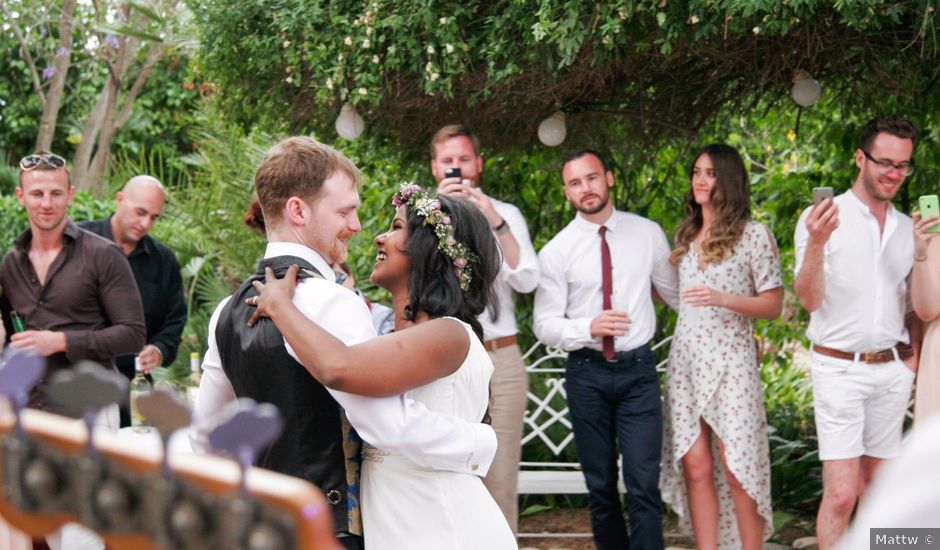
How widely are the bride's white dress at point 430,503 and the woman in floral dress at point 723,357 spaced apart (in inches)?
96.7

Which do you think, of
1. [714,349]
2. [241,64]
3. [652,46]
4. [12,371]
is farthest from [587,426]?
[12,371]

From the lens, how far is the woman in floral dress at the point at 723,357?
5.11 metres

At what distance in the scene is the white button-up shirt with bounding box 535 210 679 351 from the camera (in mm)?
5270

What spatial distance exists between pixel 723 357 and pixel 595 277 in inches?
28.4

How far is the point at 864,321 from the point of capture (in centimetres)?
485

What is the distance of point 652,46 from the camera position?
16.1ft

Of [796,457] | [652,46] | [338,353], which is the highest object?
[652,46]

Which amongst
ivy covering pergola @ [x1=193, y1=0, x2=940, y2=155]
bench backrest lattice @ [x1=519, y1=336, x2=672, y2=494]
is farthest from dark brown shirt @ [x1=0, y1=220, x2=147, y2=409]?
bench backrest lattice @ [x1=519, y1=336, x2=672, y2=494]

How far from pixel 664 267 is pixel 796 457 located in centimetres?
204

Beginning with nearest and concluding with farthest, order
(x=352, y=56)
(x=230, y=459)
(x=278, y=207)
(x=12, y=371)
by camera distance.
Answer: (x=230, y=459), (x=12, y=371), (x=278, y=207), (x=352, y=56)

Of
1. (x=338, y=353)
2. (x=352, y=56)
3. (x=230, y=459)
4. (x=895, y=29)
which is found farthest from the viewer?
(x=352, y=56)

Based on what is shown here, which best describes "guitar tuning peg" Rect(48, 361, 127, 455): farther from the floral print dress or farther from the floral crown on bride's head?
the floral print dress

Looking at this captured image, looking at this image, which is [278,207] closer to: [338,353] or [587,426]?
[338,353]

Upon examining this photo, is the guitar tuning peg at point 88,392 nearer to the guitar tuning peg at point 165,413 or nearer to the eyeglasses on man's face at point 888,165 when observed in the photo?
the guitar tuning peg at point 165,413
